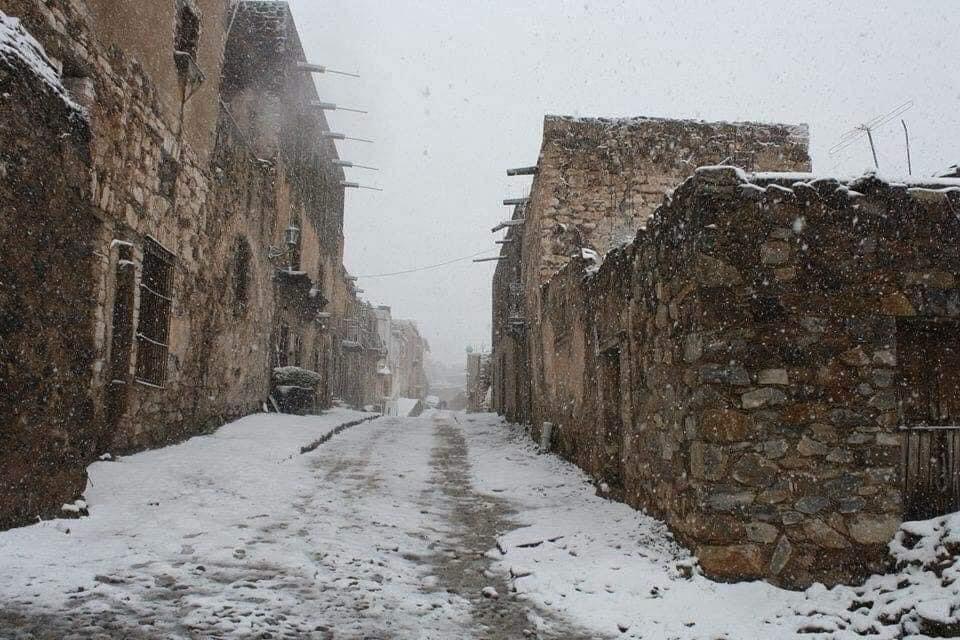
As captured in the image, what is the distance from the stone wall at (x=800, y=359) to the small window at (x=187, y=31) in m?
7.06

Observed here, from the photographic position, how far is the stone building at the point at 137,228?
4219 millimetres

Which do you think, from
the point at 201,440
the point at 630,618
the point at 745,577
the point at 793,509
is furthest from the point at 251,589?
the point at 201,440

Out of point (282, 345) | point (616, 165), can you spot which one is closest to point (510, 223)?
point (616, 165)

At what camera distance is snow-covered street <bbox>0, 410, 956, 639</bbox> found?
135 inches

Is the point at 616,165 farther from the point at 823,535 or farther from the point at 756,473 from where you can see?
the point at 823,535

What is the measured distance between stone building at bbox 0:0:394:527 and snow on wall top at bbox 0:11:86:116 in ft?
0.05

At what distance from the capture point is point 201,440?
29.6ft

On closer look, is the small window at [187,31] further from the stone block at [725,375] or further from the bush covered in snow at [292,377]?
the stone block at [725,375]

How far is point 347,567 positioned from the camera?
4344mm

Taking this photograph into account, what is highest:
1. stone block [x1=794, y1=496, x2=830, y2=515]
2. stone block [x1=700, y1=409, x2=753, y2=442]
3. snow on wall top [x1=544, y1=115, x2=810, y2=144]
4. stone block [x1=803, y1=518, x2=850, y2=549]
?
snow on wall top [x1=544, y1=115, x2=810, y2=144]

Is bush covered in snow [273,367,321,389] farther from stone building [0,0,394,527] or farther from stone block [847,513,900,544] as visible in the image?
stone block [847,513,900,544]

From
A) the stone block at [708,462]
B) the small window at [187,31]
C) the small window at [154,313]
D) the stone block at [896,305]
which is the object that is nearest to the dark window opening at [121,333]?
the small window at [154,313]

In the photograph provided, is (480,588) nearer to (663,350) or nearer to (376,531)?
(376,531)

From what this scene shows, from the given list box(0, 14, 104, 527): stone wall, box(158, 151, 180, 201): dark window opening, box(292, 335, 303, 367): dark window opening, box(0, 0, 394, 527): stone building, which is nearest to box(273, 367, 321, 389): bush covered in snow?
box(0, 0, 394, 527): stone building
